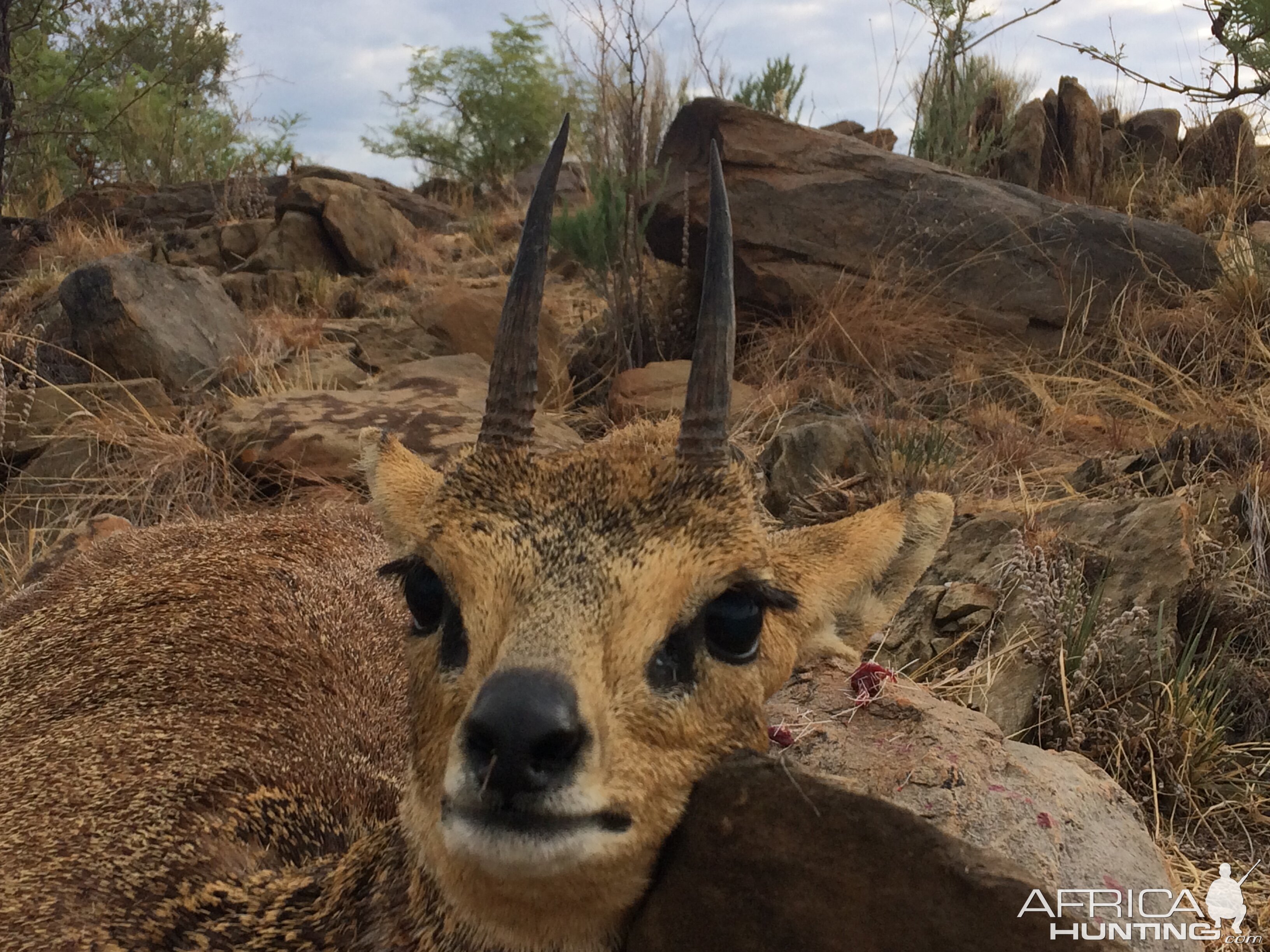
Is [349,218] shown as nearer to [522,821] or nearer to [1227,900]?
[1227,900]

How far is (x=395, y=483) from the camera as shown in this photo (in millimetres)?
2721

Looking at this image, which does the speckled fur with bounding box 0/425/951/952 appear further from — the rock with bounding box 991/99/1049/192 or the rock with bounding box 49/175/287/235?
the rock with bounding box 49/175/287/235

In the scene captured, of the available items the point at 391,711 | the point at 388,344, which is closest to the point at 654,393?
the point at 388,344

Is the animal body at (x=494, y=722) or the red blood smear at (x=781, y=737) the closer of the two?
the animal body at (x=494, y=722)

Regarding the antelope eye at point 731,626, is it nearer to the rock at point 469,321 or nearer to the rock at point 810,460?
the rock at point 810,460

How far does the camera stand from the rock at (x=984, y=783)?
2.65 metres

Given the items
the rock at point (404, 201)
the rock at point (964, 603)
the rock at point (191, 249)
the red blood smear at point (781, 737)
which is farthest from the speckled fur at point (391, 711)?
the rock at point (404, 201)

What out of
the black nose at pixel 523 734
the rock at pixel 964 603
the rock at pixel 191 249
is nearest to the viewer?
the black nose at pixel 523 734

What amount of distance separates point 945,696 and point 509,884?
10.2ft

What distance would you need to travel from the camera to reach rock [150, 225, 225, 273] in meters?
16.5

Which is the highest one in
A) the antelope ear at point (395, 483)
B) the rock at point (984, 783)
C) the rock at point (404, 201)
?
the rock at point (404, 201)

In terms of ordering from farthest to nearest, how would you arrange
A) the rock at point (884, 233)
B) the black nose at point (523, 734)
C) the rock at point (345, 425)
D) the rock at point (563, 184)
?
the rock at point (563, 184) < the rock at point (884, 233) < the rock at point (345, 425) < the black nose at point (523, 734)

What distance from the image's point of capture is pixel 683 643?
1993 millimetres

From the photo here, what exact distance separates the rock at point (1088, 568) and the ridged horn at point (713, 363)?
273 centimetres
